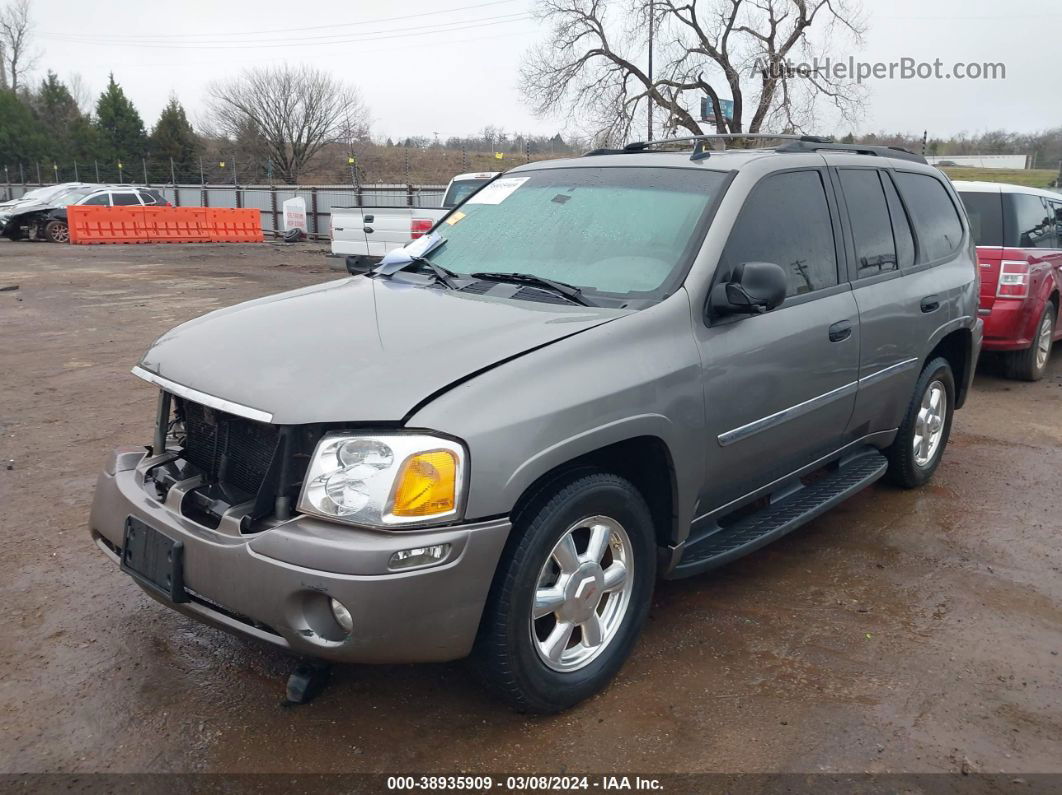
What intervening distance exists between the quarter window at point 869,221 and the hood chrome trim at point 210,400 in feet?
9.63

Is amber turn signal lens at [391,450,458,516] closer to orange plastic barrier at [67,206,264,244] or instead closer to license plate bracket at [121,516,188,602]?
license plate bracket at [121,516,188,602]

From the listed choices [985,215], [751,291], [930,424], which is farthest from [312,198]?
[751,291]

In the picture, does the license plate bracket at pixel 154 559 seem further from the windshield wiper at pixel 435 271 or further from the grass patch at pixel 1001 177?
the grass patch at pixel 1001 177

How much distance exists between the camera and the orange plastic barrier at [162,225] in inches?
977

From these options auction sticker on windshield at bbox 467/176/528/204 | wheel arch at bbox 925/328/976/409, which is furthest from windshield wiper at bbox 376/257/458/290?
wheel arch at bbox 925/328/976/409

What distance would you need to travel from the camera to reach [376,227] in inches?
659

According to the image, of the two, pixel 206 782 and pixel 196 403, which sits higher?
pixel 196 403

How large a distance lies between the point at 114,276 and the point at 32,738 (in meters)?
15.7

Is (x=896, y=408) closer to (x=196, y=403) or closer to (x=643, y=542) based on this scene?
(x=643, y=542)

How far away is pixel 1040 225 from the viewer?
8164 mm

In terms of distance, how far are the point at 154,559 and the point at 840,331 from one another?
2943 millimetres

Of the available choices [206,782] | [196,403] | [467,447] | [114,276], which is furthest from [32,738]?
[114,276]

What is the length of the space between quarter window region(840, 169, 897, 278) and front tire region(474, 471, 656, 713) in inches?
79.5

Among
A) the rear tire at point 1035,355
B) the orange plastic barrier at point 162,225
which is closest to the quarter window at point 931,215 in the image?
the rear tire at point 1035,355
